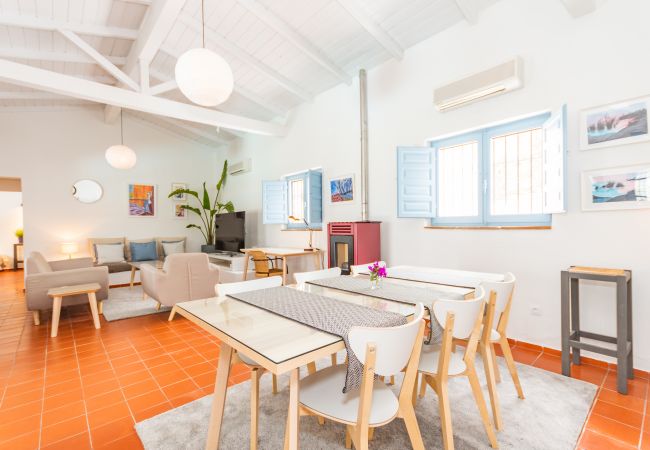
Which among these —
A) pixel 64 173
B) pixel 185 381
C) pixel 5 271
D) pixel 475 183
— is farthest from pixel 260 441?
pixel 5 271

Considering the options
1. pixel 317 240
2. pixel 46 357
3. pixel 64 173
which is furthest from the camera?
pixel 64 173

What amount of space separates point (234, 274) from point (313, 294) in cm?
433

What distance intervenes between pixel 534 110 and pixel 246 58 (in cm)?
370

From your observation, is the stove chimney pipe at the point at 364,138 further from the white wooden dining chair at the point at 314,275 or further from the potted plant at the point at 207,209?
the potted plant at the point at 207,209

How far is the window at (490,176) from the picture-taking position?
9.09 ft

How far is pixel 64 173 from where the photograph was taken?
6.48 meters

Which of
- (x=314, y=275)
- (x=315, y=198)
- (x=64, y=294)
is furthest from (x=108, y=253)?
(x=314, y=275)

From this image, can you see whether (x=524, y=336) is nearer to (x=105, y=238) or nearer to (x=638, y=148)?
(x=638, y=148)

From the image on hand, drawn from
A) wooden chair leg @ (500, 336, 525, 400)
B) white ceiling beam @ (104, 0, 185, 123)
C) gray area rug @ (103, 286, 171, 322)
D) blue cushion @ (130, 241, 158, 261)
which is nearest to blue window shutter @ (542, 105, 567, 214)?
wooden chair leg @ (500, 336, 525, 400)

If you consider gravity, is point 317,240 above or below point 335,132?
below

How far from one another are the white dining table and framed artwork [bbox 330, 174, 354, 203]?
286 centimetres

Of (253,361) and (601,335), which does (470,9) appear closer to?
(601,335)

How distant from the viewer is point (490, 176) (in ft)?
11.1

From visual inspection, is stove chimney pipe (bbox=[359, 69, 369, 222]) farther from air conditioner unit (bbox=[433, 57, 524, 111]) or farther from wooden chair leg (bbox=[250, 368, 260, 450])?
wooden chair leg (bbox=[250, 368, 260, 450])
